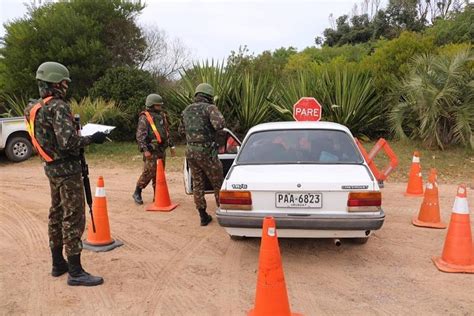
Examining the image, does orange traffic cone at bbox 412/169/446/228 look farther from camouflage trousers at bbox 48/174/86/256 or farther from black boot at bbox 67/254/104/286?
camouflage trousers at bbox 48/174/86/256

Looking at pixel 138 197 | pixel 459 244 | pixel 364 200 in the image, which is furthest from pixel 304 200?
pixel 138 197

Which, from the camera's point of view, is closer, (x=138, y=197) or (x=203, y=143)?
(x=203, y=143)

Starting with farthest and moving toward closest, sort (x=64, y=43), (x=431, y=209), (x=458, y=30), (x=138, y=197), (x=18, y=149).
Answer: (x=458, y=30), (x=64, y=43), (x=18, y=149), (x=138, y=197), (x=431, y=209)

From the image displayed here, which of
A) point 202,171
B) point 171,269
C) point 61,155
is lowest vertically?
point 171,269

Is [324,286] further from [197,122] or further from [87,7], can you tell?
[87,7]

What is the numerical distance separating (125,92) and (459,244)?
1354cm

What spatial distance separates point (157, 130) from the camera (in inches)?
302

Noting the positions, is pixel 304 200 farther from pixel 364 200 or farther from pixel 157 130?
pixel 157 130

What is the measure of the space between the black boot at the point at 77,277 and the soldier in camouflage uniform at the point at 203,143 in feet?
7.34

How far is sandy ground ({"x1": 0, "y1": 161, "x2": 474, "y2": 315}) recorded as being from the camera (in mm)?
3982

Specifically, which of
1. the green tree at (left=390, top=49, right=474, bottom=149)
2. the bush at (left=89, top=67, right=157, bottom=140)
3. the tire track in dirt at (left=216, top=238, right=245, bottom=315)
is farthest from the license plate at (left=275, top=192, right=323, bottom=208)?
the bush at (left=89, top=67, right=157, bottom=140)

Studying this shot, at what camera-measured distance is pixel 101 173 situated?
36.2 ft

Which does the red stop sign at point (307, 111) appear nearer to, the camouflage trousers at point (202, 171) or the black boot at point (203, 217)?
the camouflage trousers at point (202, 171)

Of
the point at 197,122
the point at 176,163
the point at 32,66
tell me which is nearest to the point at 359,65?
the point at 176,163
